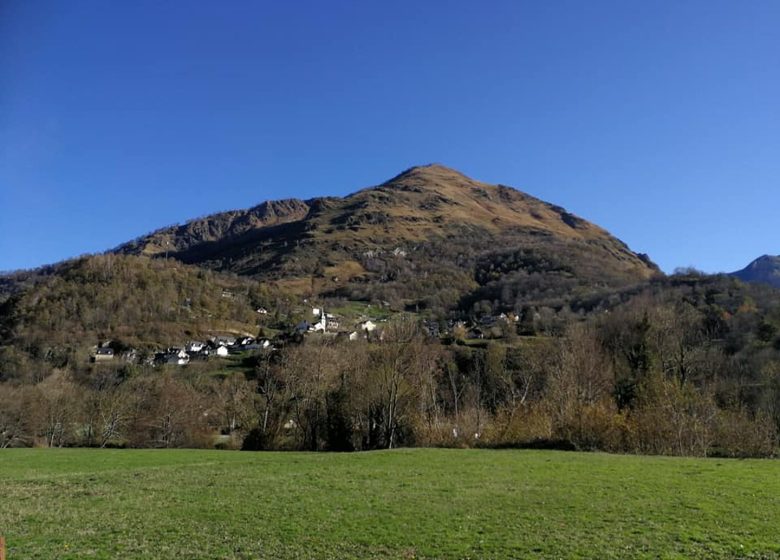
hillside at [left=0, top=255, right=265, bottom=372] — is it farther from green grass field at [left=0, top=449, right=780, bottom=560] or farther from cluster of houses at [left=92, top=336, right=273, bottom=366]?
green grass field at [left=0, top=449, right=780, bottom=560]

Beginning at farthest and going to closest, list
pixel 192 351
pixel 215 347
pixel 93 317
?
pixel 93 317
pixel 215 347
pixel 192 351

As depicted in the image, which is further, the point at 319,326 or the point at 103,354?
the point at 319,326

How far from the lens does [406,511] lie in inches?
726

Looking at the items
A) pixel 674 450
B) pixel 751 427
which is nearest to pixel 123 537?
pixel 674 450

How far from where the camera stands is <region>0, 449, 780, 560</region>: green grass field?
1405cm

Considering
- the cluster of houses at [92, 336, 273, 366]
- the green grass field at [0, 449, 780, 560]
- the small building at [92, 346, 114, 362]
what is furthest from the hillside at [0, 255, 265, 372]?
the green grass field at [0, 449, 780, 560]

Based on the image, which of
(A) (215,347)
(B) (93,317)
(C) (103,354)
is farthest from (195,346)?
(B) (93,317)

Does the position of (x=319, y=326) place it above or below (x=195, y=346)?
above

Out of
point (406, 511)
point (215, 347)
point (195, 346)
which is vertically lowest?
point (406, 511)

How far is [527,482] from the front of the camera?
2438 cm

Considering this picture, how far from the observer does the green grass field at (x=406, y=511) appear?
553 inches

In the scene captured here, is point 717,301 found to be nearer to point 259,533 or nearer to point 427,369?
point 427,369

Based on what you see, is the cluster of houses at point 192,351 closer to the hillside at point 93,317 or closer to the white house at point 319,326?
the hillside at point 93,317

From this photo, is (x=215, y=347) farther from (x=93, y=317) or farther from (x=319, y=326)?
(x=93, y=317)
